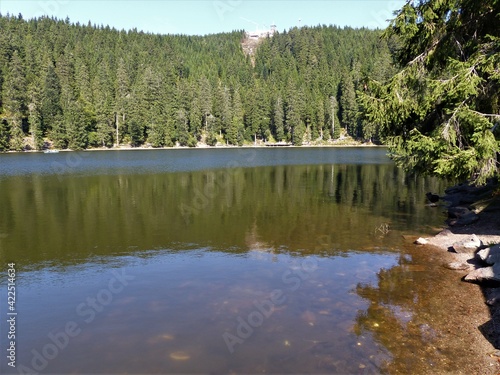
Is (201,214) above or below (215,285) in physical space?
below

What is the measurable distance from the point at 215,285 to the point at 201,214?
14.0m

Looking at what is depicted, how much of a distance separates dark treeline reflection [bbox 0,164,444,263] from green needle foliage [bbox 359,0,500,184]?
5.84m

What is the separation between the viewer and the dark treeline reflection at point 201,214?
21391mm

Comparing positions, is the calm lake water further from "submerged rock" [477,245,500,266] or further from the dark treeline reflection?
"submerged rock" [477,245,500,266]

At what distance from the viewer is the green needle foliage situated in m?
16.9

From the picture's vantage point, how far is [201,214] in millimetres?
29031

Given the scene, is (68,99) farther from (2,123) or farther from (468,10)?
(468,10)

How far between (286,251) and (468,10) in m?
14.5
